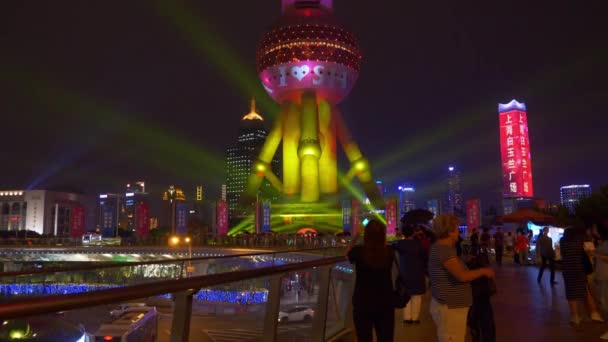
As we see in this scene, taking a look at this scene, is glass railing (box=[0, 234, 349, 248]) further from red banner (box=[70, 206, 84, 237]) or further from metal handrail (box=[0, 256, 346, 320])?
metal handrail (box=[0, 256, 346, 320])

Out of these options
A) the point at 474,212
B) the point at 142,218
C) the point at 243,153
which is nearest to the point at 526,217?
the point at 474,212

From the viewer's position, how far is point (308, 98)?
59.4m

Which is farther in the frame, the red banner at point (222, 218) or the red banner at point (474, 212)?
the red banner at point (222, 218)

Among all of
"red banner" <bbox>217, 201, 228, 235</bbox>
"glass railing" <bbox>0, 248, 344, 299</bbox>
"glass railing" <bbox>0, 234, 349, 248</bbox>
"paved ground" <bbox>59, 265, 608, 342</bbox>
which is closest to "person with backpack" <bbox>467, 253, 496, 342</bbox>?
"paved ground" <bbox>59, 265, 608, 342</bbox>

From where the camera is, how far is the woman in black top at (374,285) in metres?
4.55

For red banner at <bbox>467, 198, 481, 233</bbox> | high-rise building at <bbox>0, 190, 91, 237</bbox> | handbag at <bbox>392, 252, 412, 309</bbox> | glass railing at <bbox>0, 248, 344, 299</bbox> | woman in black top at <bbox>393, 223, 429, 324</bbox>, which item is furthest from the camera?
high-rise building at <bbox>0, 190, 91, 237</bbox>

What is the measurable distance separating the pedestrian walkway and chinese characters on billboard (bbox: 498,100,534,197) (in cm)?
6286

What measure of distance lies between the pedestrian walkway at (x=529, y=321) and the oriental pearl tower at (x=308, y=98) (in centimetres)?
4678

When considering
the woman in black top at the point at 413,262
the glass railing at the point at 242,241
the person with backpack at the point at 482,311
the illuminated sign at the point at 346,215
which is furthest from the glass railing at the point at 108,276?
the illuminated sign at the point at 346,215

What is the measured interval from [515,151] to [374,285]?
72108 millimetres

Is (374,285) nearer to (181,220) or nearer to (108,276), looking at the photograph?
(108,276)

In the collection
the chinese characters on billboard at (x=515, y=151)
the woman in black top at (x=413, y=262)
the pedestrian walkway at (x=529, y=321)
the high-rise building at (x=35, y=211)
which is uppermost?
the chinese characters on billboard at (x=515, y=151)

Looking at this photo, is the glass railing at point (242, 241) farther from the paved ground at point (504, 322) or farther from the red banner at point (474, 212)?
the paved ground at point (504, 322)

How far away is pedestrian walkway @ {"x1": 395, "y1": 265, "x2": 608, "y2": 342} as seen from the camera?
719 cm
